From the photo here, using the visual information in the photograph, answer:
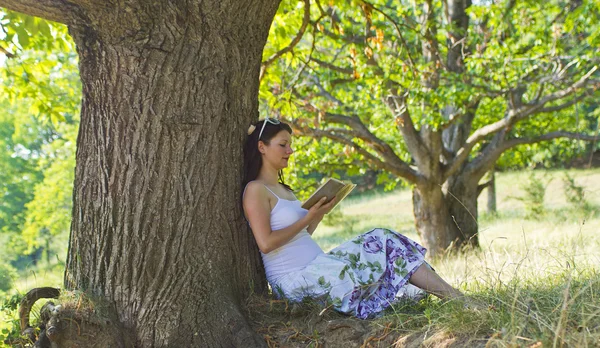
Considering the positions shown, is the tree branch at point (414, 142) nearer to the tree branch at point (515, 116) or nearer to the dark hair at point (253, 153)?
the tree branch at point (515, 116)

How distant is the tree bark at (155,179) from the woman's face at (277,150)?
18.1 inches

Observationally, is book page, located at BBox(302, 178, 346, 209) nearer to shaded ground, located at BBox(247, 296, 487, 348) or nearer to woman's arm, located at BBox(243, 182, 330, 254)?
woman's arm, located at BBox(243, 182, 330, 254)

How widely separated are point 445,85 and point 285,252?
5917 millimetres

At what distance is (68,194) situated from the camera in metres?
20.2

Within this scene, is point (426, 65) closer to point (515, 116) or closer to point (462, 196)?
point (515, 116)

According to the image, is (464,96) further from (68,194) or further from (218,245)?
(68,194)

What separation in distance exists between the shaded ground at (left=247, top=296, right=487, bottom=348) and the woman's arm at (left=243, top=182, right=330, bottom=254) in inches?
16.3

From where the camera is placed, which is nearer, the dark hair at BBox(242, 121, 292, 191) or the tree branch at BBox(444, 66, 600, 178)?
the dark hair at BBox(242, 121, 292, 191)

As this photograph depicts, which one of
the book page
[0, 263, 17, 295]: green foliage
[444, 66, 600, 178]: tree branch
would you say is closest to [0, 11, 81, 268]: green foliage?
Result: [0, 263, 17, 295]: green foliage

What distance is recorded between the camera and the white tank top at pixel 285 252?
4.19 m

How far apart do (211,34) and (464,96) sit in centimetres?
563

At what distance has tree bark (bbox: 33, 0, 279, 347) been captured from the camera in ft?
12.1

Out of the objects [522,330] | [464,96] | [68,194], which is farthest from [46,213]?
[522,330]

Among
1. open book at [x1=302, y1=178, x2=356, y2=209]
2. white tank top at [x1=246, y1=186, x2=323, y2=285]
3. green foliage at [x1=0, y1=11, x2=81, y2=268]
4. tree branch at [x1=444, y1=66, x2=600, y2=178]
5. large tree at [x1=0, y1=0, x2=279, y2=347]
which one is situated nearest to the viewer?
large tree at [x1=0, y1=0, x2=279, y2=347]
